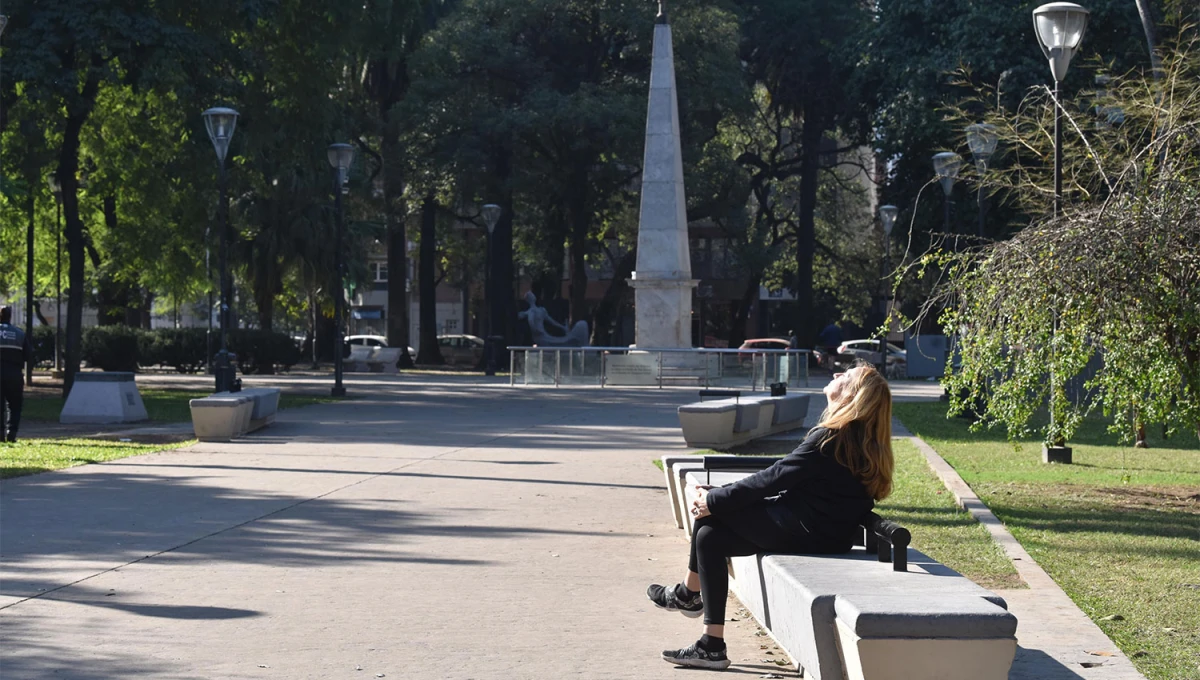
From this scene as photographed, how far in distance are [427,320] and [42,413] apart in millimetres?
29555

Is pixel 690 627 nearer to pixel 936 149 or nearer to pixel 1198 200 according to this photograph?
pixel 1198 200

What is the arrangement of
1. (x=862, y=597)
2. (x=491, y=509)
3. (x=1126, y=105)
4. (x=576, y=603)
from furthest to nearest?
(x=1126, y=105) → (x=491, y=509) → (x=576, y=603) → (x=862, y=597)

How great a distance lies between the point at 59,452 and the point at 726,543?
12.5 m

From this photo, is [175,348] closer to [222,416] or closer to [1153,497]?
[222,416]

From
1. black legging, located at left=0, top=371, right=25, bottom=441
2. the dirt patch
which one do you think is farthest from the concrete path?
the dirt patch

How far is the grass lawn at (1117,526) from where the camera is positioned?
24.1 feet

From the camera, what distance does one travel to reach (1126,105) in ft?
45.9

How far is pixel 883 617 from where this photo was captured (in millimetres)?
4977

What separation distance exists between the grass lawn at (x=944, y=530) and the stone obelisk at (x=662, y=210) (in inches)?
862

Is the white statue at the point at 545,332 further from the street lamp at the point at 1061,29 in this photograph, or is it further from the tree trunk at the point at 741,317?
the street lamp at the point at 1061,29

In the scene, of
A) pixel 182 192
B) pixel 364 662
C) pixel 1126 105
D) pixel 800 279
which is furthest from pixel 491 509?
pixel 800 279

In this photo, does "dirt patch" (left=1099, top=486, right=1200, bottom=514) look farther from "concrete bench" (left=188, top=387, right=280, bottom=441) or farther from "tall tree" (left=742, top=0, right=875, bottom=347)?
"tall tree" (left=742, top=0, right=875, bottom=347)

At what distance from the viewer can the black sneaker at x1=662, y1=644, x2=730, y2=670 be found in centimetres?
665

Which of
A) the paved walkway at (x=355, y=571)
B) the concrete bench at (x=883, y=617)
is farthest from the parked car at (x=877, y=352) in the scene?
the concrete bench at (x=883, y=617)
